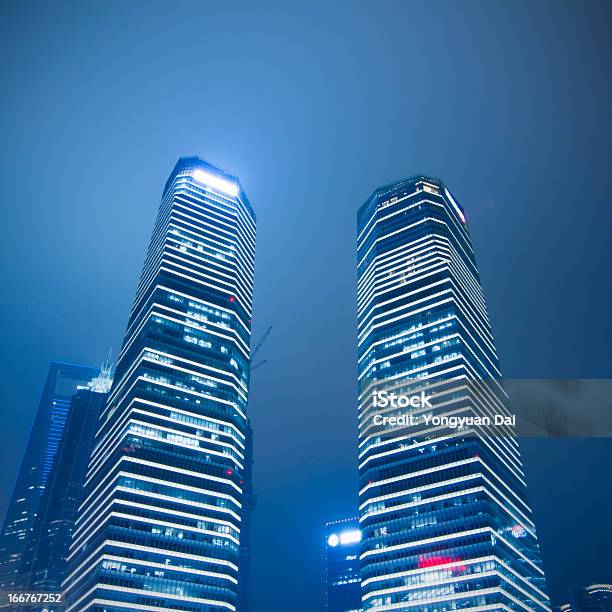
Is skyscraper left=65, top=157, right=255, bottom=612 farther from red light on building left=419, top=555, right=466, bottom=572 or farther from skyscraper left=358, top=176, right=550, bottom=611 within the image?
Answer: red light on building left=419, top=555, right=466, bottom=572

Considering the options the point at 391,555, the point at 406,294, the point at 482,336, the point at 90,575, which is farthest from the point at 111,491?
the point at 482,336

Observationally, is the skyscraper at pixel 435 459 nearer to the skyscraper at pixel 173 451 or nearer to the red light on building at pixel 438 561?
the red light on building at pixel 438 561

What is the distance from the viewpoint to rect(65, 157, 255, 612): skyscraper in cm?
12588

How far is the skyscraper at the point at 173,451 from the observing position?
12588 centimetres

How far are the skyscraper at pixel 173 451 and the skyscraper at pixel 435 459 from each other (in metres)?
37.4

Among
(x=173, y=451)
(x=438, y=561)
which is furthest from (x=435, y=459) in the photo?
(x=173, y=451)

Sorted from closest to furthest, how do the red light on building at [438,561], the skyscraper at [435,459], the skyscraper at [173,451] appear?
the skyscraper at [173,451], the red light on building at [438,561], the skyscraper at [435,459]

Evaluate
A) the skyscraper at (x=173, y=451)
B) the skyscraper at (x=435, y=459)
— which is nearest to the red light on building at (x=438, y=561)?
the skyscraper at (x=435, y=459)

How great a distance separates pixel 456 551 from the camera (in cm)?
12925

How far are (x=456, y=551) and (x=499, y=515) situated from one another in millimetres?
15166

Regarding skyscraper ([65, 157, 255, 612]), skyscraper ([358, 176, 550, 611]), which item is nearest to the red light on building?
skyscraper ([358, 176, 550, 611])

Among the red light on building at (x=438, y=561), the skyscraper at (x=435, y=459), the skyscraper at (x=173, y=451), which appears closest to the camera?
the skyscraper at (x=173, y=451)

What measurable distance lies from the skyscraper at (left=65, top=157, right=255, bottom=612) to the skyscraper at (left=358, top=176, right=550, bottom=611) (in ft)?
123

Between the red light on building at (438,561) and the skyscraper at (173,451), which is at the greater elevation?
the skyscraper at (173,451)
